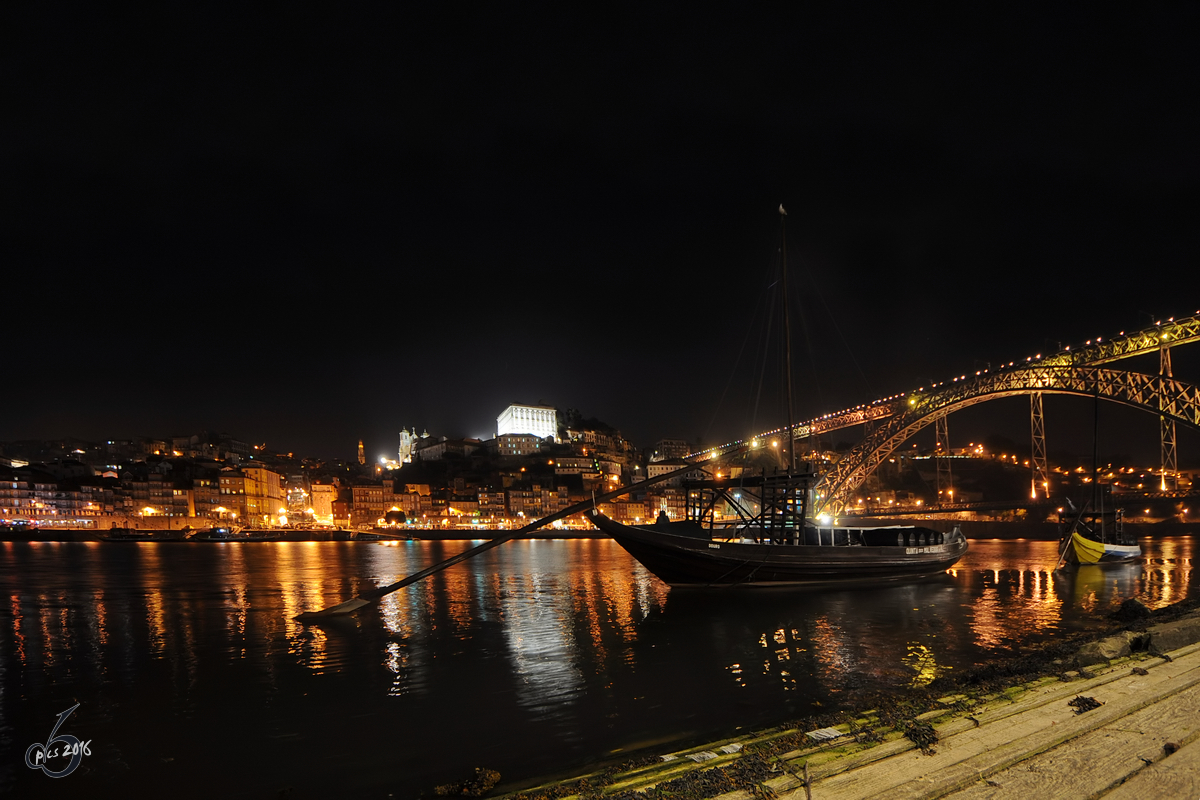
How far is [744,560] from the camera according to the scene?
21828mm

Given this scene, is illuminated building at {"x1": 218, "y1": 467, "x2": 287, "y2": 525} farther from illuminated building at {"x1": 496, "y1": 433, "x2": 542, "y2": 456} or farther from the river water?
the river water

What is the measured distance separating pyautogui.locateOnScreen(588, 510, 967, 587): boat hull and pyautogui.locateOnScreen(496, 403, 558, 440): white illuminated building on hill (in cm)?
13642

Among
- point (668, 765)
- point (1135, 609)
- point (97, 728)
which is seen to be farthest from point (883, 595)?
point (97, 728)

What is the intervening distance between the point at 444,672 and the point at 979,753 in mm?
9254

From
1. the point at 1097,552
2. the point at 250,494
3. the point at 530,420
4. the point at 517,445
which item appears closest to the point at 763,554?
the point at 1097,552

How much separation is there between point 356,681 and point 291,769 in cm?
382

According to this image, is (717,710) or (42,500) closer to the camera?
(717,710)

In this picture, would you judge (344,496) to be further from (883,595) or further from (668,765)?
(668,765)

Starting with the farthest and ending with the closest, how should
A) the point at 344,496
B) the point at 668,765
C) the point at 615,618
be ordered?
the point at 344,496, the point at 615,618, the point at 668,765

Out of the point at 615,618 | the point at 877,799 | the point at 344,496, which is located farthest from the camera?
the point at 344,496

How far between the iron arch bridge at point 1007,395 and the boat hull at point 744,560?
21076 mm

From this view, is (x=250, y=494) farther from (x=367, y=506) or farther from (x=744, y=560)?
(x=744, y=560)

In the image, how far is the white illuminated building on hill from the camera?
160m

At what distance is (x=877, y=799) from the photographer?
3854mm
